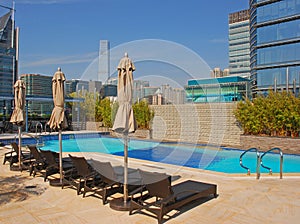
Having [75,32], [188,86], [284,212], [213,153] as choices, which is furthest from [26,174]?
[188,86]

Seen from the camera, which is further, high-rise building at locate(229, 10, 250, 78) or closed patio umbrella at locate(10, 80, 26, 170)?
high-rise building at locate(229, 10, 250, 78)

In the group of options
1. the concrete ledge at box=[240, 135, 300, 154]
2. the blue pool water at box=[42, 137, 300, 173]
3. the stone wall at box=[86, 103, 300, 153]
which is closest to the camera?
the blue pool water at box=[42, 137, 300, 173]

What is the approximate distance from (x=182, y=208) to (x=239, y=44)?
8273cm

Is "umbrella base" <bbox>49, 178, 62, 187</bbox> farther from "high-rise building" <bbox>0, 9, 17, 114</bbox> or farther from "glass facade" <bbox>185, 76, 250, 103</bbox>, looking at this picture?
"high-rise building" <bbox>0, 9, 17, 114</bbox>

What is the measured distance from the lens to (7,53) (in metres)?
26.0

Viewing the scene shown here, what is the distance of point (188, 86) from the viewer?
744 inches

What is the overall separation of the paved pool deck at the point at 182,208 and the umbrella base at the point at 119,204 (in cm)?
8

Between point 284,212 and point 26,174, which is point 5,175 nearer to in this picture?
point 26,174

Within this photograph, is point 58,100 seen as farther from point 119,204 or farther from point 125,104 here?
point 119,204

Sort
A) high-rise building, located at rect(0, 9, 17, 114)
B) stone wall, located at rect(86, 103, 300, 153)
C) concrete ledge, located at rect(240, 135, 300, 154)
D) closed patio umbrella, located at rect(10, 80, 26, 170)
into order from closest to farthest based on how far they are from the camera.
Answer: closed patio umbrella, located at rect(10, 80, 26, 170) < concrete ledge, located at rect(240, 135, 300, 154) < stone wall, located at rect(86, 103, 300, 153) < high-rise building, located at rect(0, 9, 17, 114)

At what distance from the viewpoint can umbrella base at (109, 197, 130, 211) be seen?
4.54m

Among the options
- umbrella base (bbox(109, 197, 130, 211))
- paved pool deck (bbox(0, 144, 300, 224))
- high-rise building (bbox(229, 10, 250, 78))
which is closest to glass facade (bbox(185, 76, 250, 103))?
paved pool deck (bbox(0, 144, 300, 224))

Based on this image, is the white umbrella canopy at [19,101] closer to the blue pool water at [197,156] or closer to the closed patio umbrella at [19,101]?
the closed patio umbrella at [19,101]

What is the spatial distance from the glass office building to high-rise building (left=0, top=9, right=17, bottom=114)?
24.9 m
